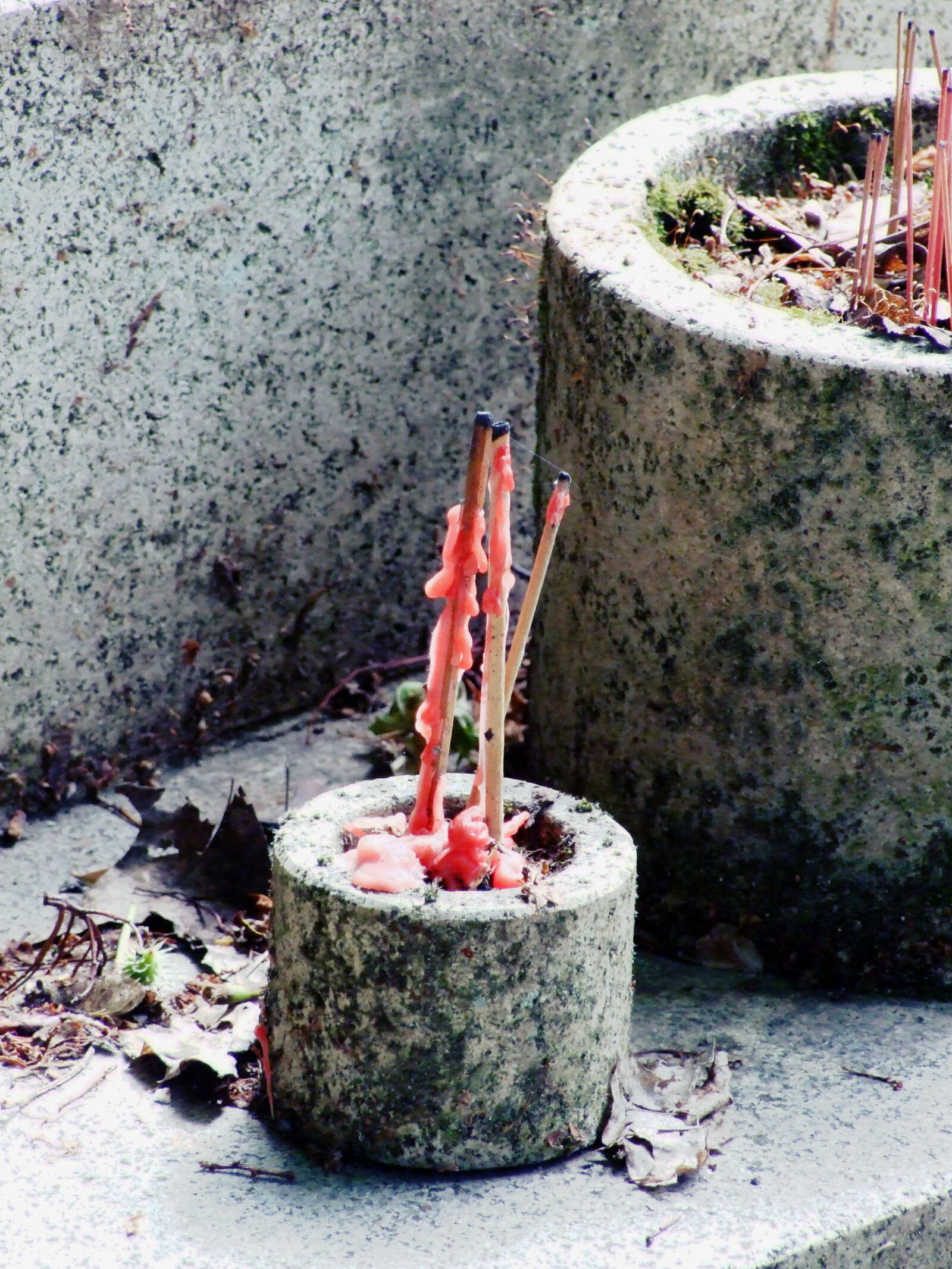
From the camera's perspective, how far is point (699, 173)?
3.34 metres

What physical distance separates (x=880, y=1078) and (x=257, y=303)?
191 centimetres

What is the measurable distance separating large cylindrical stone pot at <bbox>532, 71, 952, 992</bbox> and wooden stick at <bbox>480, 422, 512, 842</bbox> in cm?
47

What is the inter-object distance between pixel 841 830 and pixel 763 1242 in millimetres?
779

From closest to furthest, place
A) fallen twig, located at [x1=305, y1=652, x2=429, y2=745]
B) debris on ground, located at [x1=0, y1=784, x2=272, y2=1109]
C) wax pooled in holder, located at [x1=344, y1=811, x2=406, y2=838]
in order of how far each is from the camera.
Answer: wax pooled in holder, located at [x1=344, y1=811, x2=406, y2=838]
debris on ground, located at [x1=0, y1=784, x2=272, y2=1109]
fallen twig, located at [x1=305, y1=652, x2=429, y2=745]

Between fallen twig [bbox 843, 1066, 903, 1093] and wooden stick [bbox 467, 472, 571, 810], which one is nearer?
wooden stick [bbox 467, 472, 571, 810]

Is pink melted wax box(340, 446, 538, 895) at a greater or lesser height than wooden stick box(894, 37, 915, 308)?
lesser

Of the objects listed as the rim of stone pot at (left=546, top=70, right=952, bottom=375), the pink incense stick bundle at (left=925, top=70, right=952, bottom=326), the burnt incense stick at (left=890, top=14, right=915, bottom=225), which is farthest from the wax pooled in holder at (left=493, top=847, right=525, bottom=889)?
the burnt incense stick at (left=890, top=14, right=915, bottom=225)

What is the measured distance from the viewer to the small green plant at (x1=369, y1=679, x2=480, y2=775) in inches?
134

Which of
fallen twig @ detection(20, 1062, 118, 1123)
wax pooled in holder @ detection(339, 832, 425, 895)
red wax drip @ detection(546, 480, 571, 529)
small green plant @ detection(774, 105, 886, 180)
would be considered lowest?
fallen twig @ detection(20, 1062, 118, 1123)

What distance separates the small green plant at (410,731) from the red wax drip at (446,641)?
993 millimetres

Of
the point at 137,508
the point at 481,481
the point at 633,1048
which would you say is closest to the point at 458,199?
the point at 137,508

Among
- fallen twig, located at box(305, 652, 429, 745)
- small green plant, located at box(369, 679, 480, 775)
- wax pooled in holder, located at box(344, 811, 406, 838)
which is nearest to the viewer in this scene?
wax pooled in holder, located at box(344, 811, 406, 838)

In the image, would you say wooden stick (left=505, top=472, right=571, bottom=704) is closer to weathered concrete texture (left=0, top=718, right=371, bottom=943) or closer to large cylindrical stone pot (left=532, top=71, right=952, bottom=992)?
large cylindrical stone pot (left=532, top=71, right=952, bottom=992)

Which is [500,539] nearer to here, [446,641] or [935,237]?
[446,641]
